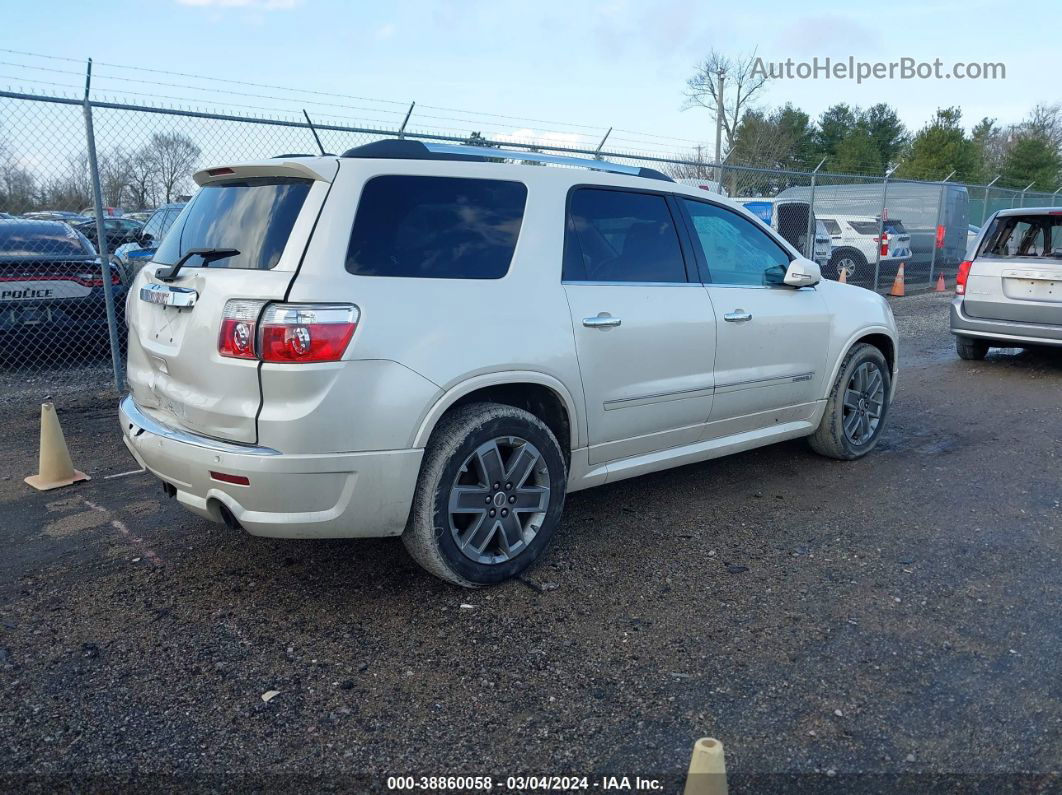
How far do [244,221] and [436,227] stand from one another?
784mm

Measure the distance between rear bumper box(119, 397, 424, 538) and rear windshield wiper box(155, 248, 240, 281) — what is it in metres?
0.69

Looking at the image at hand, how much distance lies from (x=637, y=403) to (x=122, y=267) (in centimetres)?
596

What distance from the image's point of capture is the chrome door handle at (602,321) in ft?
12.6

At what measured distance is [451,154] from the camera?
3.70 m

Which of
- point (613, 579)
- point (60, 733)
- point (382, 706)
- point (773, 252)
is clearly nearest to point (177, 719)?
point (60, 733)

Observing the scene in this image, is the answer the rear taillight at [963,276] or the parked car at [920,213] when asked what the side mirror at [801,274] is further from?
the parked car at [920,213]

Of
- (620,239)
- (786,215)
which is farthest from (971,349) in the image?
(786,215)

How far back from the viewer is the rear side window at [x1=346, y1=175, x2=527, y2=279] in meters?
3.33

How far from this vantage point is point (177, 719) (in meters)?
2.76

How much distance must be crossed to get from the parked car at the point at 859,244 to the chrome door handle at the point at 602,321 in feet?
52.0

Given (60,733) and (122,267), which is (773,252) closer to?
(60,733)

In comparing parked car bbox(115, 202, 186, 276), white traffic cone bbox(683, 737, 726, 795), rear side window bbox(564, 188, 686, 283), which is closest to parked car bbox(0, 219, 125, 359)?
parked car bbox(115, 202, 186, 276)

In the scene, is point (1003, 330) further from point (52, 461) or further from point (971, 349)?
point (52, 461)

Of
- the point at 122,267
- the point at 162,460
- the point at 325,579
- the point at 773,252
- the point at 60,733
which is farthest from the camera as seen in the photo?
the point at 122,267
